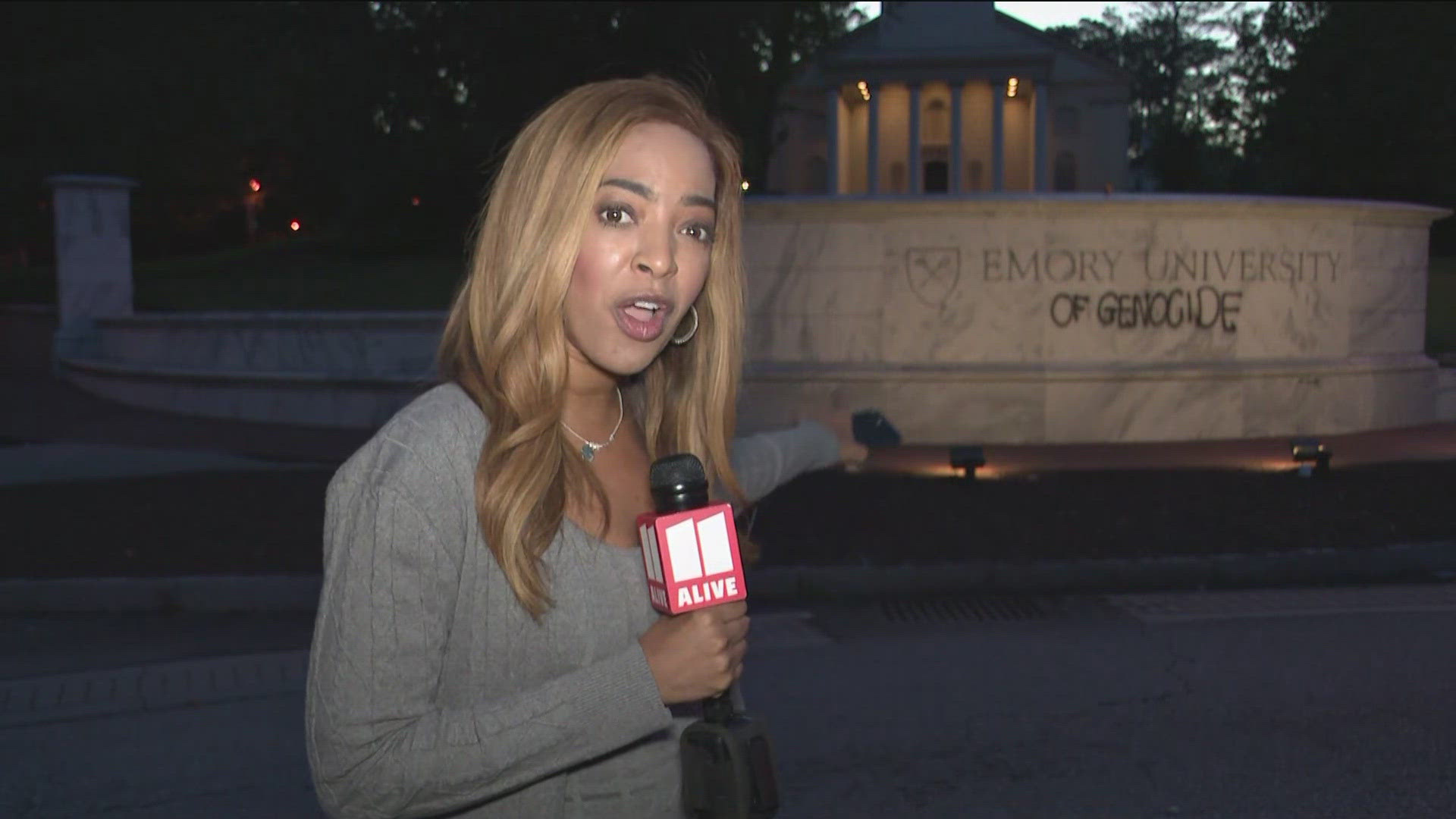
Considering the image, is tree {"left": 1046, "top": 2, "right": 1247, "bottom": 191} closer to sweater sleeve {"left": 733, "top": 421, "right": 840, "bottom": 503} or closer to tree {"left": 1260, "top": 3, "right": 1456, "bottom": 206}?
tree {"left": 1260, "top": 3, "right": 1456, "bottom": 206}

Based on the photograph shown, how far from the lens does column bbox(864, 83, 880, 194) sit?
60.9 m

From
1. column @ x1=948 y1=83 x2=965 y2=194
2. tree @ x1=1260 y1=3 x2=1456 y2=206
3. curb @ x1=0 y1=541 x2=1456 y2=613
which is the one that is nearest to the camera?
curb @ x1=0 y1=541 x2=1456 y2=613

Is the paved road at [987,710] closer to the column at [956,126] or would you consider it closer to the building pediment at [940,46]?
the building pediment at [940,46]

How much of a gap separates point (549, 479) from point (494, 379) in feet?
0.49

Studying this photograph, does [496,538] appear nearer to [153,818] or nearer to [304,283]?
[153,818]

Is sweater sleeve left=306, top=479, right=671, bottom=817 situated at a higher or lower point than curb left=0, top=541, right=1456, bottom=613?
higher

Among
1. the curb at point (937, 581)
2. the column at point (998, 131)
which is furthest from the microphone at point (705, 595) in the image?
the column at point (998, 131)

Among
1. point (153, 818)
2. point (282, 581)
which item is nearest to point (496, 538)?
point (153, 818)

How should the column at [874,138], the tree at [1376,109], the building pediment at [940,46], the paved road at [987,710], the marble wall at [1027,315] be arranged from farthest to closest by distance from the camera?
the column at [874,138], the building pediment at [940,46], the tree at [1376,109], the marble wall at [1027,315], the paved road at [987,710]

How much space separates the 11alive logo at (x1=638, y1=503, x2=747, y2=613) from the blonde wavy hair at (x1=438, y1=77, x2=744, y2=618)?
0.15 m

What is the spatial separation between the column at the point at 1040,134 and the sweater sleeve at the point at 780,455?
201 feet

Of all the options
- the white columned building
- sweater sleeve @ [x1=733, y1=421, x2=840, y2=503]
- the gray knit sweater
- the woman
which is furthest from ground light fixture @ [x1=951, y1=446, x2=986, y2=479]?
the white columned building

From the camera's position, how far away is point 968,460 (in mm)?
11578

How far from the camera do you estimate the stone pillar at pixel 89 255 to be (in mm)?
21578
